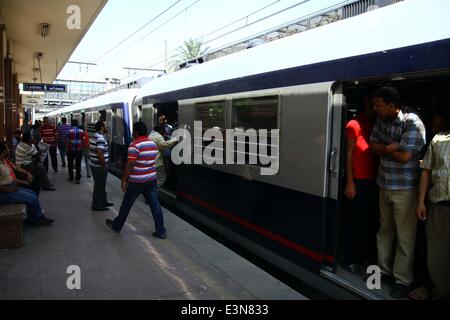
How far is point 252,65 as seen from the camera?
17.5ft

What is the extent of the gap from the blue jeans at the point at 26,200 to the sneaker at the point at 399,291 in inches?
184

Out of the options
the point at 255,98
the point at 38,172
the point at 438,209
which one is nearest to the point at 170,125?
the point at 38,172

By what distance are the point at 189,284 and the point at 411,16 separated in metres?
3.05

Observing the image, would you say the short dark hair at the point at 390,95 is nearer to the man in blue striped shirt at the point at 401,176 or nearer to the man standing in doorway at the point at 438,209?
the man in blue striped shirt at the point at 401,176

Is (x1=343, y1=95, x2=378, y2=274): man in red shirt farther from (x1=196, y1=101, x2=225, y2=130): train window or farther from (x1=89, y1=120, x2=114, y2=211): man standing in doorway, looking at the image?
(x1=89, y1=120, x2=114, y2=211): man standing in doorway

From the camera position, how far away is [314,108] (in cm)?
409

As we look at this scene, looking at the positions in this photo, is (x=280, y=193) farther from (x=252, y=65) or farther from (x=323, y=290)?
(x=252, y=65)

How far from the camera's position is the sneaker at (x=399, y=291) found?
355 cm

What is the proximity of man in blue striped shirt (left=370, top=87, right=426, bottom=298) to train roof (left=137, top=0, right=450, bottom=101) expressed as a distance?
481 mm

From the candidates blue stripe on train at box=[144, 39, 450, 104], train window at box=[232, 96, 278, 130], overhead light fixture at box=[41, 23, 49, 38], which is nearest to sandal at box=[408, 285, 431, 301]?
blue stripe on train at box=[144, 39, 450, 104]

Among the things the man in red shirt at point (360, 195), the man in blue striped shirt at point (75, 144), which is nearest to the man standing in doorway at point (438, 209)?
the man in red shirt at point (360, 195)

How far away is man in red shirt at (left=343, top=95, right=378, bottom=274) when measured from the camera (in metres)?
4.02

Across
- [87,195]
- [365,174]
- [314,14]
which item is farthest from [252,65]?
[87,195]
